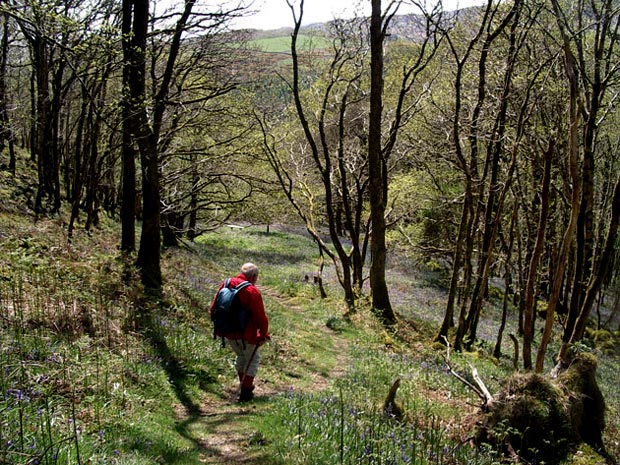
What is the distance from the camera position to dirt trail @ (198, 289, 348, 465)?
555cm

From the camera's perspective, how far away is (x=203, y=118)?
20.3 meters

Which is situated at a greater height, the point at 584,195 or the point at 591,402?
the point at 584,195

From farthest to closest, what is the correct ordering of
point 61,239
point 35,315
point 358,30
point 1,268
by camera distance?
point 358,30 → point 61,239 → point 1,268 → point 35,315

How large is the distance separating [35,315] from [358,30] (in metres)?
16.3

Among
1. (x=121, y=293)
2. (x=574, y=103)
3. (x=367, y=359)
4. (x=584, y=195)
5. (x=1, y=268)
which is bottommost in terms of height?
(x=367, y=359)

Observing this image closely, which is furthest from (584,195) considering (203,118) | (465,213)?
(203,118)

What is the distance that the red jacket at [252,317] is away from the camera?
749cm

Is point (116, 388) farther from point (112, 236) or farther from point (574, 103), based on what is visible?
point (112, 236)

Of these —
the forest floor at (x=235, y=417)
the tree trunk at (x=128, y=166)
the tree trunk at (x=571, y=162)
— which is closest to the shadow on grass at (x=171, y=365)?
the forest floor at (x=235, y=417)

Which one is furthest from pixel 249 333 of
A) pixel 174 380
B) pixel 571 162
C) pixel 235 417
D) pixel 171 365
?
pixel 571 162

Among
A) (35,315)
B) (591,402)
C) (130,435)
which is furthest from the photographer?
(591,402)

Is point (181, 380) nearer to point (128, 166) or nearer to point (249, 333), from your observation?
point (249, 333)

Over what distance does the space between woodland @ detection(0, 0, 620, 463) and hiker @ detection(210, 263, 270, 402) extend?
2.17 meters

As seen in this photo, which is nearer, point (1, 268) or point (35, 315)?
point (35, 315)
